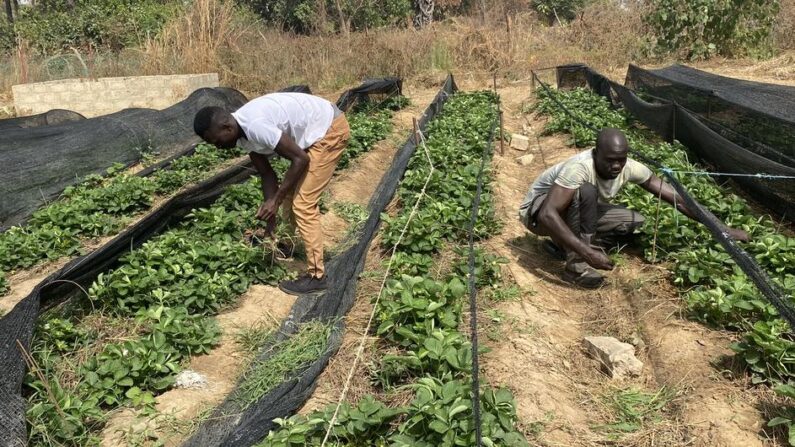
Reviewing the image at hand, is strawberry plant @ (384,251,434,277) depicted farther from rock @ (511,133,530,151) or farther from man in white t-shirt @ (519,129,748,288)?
rock @ (511,133,530,151)

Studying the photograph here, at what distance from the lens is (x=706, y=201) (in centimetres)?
479

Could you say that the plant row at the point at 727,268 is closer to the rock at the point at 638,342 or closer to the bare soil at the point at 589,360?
the bare soil at the point at 589,360

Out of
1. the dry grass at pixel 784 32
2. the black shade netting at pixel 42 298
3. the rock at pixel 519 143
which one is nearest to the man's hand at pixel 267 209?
the black shade netting at pixel 42 298

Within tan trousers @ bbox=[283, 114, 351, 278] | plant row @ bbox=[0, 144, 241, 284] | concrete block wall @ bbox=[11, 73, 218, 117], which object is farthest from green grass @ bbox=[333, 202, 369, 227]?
concrete block wall @ bbox=[11, 73, 218, 117]

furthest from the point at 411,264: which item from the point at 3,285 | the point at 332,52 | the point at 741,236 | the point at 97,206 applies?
the point at 332,52

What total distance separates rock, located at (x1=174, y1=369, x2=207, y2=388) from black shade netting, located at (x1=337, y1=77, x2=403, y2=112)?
293 inches

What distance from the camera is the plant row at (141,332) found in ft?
9.45

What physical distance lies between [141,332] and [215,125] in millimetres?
1387

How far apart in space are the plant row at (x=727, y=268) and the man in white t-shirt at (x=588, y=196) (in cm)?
24

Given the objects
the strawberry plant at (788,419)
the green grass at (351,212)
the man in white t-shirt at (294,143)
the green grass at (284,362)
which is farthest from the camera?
the green grass at (351,212)

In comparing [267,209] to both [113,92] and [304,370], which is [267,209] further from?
[113,92]

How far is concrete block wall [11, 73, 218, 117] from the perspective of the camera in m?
12.5

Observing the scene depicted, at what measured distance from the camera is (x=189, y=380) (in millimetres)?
3277

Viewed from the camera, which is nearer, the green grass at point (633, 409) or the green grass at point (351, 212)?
the green grass at point (633, 409)
